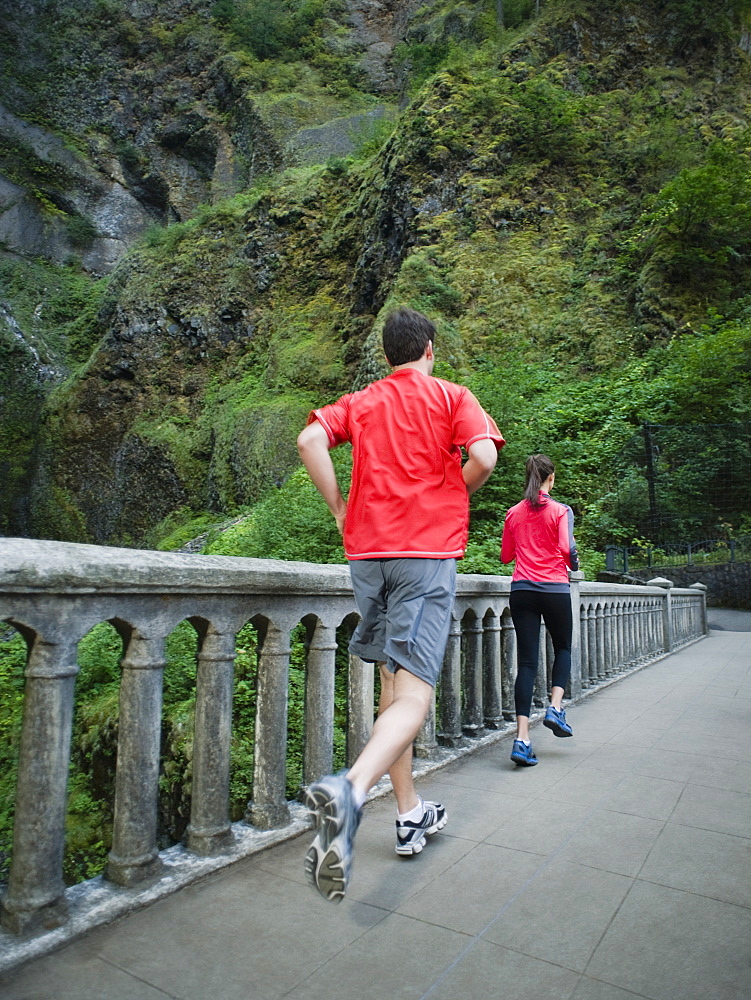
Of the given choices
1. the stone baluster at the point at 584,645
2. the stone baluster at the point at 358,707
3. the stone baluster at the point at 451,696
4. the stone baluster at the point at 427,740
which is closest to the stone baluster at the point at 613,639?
the stone baluster at the point at 584,645

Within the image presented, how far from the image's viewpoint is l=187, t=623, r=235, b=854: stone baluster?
2.33 meters

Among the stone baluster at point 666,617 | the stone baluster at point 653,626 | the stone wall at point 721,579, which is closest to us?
the stone baluster at point 653,626

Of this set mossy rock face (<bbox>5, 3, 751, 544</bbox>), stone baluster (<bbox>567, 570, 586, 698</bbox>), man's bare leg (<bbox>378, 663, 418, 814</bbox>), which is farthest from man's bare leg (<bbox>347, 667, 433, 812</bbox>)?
mossy rock face (<bbox>5, 3, 751, 544</bbox>)

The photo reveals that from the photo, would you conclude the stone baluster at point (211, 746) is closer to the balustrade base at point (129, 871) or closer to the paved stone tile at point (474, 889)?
the balustrade base at point (129, 871)

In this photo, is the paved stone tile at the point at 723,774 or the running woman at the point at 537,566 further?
the running woman at the point at 537,566

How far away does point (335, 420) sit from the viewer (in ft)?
8.02

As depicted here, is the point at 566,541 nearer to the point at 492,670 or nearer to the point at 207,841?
the point at 492,670

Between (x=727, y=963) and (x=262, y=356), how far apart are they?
2645cm

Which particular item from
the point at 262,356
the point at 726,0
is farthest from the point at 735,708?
the point at 726,0

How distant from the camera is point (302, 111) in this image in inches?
1489

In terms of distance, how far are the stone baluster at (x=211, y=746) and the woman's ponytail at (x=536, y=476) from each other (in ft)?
7.32

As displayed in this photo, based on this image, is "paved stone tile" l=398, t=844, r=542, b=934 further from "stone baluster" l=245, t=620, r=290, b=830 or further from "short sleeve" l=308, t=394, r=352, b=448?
"short sleeve" l=308, t=394, r=352, b=448

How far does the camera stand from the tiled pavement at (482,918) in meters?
1.59

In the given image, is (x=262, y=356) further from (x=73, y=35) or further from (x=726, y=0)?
(x=73, y=35)
